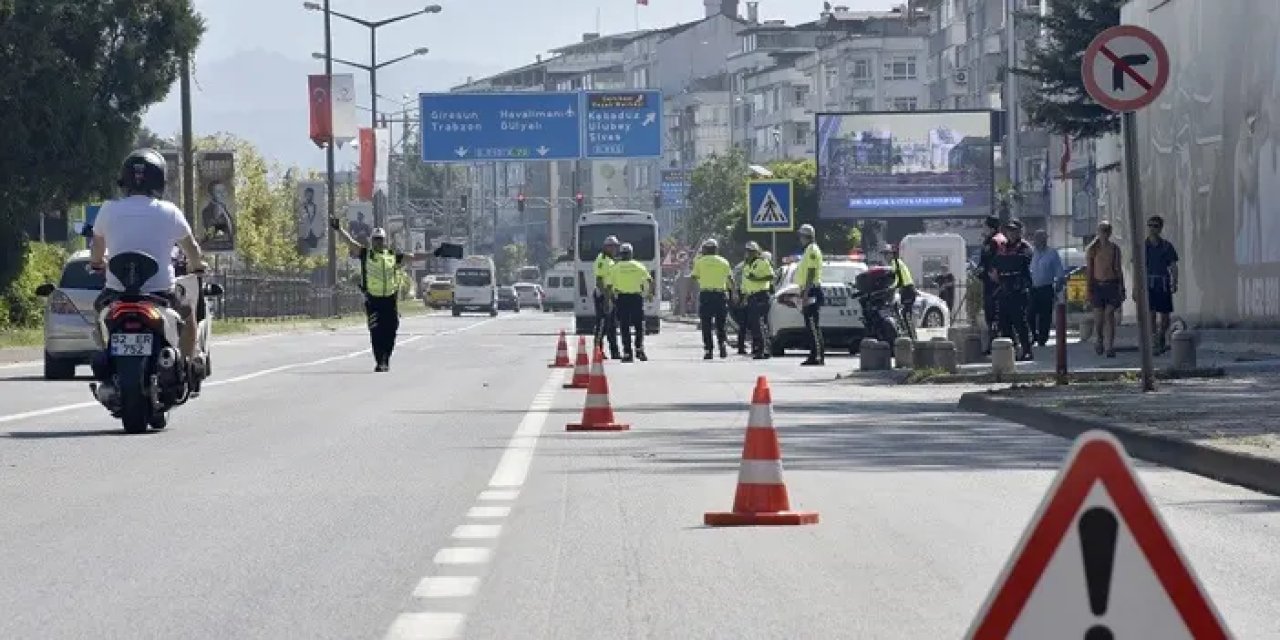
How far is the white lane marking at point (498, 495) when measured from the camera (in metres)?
13.2

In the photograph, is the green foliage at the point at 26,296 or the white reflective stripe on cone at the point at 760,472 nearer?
the white reflective stripe on cone at the point at 760,472

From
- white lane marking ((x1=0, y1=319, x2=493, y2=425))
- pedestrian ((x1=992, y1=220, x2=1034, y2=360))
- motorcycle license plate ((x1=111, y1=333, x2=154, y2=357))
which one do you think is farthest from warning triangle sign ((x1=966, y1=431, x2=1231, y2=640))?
pedestrian ((x1=992, y1=220, x2=1034, y2=360))

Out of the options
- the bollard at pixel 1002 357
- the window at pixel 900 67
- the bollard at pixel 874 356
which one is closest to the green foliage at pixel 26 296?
the bollard at pixel 874 356

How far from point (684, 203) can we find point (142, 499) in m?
127

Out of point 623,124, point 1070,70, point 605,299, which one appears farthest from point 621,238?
point 605,299

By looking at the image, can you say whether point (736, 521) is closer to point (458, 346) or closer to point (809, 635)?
point (809, 635)

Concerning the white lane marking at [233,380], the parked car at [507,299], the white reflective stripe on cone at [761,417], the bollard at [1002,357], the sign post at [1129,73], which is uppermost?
the sign post at [1129,73]

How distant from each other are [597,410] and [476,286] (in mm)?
92702

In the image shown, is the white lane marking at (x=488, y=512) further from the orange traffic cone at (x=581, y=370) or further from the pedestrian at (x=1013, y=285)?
the pedestrian at (x=1013, y=285)

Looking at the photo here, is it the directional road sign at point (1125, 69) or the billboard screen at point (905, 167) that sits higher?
the billboard screen at point (905, 167)

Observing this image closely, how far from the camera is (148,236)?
59.0ft

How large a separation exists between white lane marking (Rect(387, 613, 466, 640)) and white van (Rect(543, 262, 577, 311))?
114 meters

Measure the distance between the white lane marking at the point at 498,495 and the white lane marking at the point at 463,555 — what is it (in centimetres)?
229

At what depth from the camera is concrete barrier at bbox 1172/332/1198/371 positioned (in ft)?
83.6
